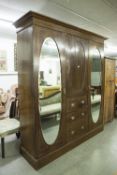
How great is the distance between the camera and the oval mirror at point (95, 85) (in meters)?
3.27

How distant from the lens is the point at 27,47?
224 centimetres

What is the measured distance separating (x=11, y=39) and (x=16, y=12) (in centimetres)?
191

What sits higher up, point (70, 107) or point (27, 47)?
point (27, 47)

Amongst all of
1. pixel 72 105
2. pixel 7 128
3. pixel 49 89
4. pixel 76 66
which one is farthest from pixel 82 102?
pixel 7 128

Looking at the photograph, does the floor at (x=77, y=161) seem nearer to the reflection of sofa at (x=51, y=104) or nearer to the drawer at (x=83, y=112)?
the drawer at (x=83, y=112)

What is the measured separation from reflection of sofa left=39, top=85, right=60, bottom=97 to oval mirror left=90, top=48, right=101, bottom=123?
1005mm

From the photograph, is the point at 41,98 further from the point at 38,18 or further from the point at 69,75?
the point at 38,18

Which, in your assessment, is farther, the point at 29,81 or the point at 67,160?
the point at 67,160

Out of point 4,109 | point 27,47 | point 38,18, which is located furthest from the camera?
point 4,109

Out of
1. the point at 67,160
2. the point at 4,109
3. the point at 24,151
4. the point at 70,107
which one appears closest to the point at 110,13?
the point at 70,107

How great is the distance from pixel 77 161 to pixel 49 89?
4.13 feet

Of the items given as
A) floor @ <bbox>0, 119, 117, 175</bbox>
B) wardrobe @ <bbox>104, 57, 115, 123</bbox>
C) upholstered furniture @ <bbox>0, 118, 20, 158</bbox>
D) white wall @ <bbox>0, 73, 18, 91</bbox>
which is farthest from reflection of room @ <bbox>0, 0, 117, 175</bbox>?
white wall @ <bbox>0, 73, 18, 91</bbox>

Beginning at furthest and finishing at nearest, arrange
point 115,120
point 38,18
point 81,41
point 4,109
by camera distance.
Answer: point 115,120 < point 4,109 < point 81,41 < point 38,18

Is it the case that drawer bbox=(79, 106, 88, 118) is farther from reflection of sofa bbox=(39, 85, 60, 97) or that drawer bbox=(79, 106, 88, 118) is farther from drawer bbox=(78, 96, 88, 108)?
reflection of sofa bbox=(39, 85, 60, 97)
